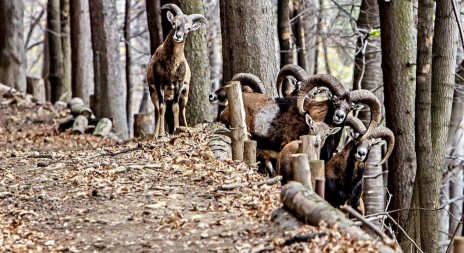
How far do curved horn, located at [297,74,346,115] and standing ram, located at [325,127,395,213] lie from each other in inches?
31.3

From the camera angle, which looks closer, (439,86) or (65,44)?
(439,86)

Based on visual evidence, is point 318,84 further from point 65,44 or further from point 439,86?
point 65,44

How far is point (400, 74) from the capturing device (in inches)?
559

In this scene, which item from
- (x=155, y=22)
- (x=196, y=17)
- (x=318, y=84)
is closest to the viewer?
(x=318, y=84)

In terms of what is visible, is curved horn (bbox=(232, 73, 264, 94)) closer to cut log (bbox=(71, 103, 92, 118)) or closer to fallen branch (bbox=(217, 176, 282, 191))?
fallen branch (bbox=(217, 176, 282, 191))

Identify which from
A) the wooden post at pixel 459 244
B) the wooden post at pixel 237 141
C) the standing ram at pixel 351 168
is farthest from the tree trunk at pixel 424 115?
the wooden post at pixel 459 244

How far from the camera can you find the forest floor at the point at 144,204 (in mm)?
7789

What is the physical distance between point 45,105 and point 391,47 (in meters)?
12.1

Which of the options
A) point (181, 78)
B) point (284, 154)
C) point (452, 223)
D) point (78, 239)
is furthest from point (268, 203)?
point (452, 223)

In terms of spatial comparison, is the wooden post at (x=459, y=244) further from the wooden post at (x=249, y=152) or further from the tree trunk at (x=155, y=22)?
the tree trunk at (x=155, y=22)

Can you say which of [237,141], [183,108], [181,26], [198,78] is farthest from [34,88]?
[237,141]

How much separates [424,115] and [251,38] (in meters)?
3.08

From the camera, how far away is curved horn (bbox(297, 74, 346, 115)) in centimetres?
1324

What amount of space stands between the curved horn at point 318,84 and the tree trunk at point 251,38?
41.3 inches
